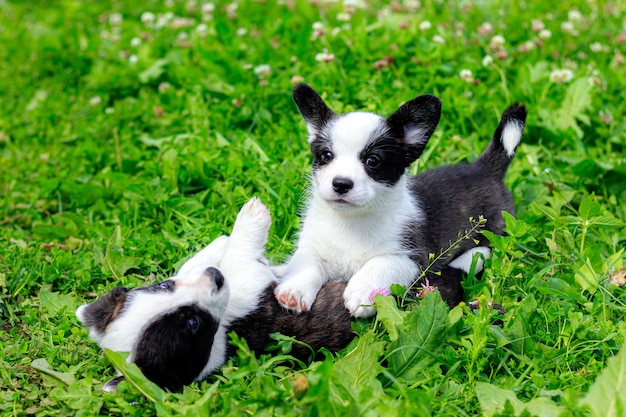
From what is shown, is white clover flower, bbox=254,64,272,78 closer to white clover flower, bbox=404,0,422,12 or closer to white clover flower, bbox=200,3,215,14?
white clover flower, bbox=200,3,215,14

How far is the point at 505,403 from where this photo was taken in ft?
9.97

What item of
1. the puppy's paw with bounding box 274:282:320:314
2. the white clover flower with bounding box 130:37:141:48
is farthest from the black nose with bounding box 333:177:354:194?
the white clover flower with bounding box 130:37:141:48

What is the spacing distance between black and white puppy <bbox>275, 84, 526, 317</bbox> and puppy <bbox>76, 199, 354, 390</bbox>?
0.11 m

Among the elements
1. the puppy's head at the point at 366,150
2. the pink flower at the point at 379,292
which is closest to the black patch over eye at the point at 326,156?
the puppy's head at the point at 366,150

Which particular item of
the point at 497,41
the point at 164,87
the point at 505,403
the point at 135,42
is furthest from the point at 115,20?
the point at 505,403

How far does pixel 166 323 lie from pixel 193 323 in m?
0.13

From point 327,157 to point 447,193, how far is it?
0.96 meters

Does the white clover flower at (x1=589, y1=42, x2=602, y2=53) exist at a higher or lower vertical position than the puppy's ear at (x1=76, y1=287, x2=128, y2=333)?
lower

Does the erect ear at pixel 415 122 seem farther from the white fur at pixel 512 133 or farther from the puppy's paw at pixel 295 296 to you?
the puppy's paw at pixel 295 296

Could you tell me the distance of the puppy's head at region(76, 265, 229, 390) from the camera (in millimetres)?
3281

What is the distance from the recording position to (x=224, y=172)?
5270mm

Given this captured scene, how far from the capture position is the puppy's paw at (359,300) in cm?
377

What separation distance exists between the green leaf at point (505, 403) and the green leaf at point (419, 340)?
0.29 m

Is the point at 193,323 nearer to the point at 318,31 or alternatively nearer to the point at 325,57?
the point at 325,57
